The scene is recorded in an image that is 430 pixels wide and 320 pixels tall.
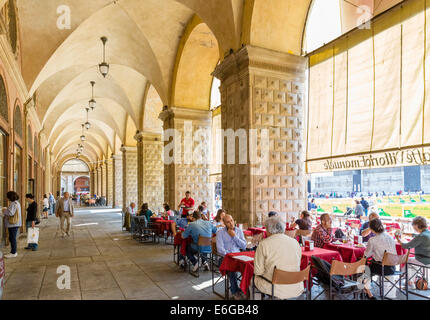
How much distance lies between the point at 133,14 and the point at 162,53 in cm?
173

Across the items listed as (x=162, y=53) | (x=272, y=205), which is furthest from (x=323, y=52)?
(x=162, y=53)

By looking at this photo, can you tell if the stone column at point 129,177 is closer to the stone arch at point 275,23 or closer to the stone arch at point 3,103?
the stone arch at point 3,103

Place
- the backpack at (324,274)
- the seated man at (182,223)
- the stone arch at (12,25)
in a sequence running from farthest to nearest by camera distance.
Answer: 1. the stone arch at (12,25)
2. the seated man at (182,223)
3. the backpack at (324,274)

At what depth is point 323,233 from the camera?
532 centimetres

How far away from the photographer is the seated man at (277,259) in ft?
11.2

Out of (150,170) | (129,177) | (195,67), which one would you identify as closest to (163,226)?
(195,67)

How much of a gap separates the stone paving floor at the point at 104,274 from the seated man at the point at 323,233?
6.15ft

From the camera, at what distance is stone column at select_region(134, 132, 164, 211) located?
→ 17.3 meters

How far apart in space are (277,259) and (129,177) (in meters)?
19.5

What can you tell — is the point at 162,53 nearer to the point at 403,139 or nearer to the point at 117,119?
the point at 403,139

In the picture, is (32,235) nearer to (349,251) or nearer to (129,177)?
(349,251)

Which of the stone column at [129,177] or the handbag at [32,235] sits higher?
the stone column at [129,177]

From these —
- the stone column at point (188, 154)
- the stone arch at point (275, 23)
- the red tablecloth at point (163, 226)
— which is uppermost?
the stone arch at point (275, 23)

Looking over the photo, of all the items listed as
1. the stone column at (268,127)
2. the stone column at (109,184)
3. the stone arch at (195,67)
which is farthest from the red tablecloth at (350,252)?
the stone column at (109,184)
